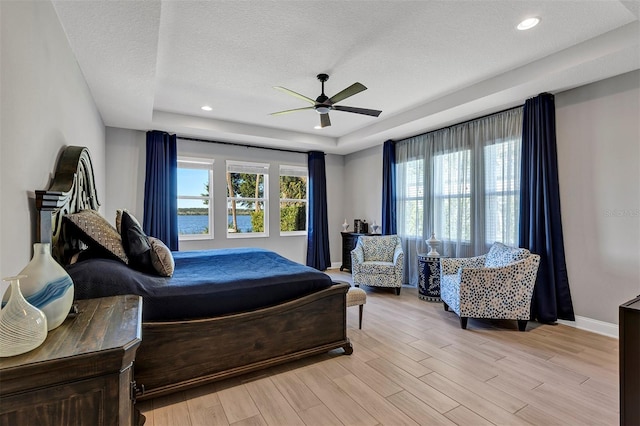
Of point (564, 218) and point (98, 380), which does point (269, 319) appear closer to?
point (98, 380)

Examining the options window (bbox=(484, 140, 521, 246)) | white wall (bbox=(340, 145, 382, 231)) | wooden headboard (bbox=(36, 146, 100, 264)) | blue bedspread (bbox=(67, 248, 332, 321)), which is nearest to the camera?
wooden headboard (bbox=(36, 146, 100, 264))

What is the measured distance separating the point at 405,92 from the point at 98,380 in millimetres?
3942

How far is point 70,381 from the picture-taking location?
0.88 m

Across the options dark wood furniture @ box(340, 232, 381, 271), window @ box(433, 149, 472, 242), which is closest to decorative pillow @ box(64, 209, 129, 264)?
window @ box(433, 149, 472, 242)

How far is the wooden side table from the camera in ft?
14.0

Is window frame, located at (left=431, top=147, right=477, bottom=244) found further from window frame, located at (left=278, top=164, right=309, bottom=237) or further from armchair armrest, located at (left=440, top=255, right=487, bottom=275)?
window frame, located at (left=278, top=164, right=309, bottom=237)

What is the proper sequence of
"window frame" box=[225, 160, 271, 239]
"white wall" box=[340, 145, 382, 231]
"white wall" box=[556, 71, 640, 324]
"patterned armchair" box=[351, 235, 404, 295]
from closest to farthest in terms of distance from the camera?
"white wall" box=[556, 71, 640, 324]
"patterned armchair" box=[351, 235, 404, 295]
"window frame" box=[225, 160, 271, 239]
"white wall" box=[340, 145, 382, 231]

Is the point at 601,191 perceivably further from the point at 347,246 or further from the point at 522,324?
the point at 347,246

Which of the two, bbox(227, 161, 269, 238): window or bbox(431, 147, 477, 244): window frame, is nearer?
bbox(431, 147, 477, 244): window frame

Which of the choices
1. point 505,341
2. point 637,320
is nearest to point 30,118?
point 637,320

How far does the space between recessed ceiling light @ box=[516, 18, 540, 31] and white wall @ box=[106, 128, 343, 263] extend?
4367 millimetres

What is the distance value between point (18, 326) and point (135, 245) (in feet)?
4.30

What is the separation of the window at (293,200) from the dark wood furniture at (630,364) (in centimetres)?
528

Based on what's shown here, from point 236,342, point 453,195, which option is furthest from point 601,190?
point 236,342
